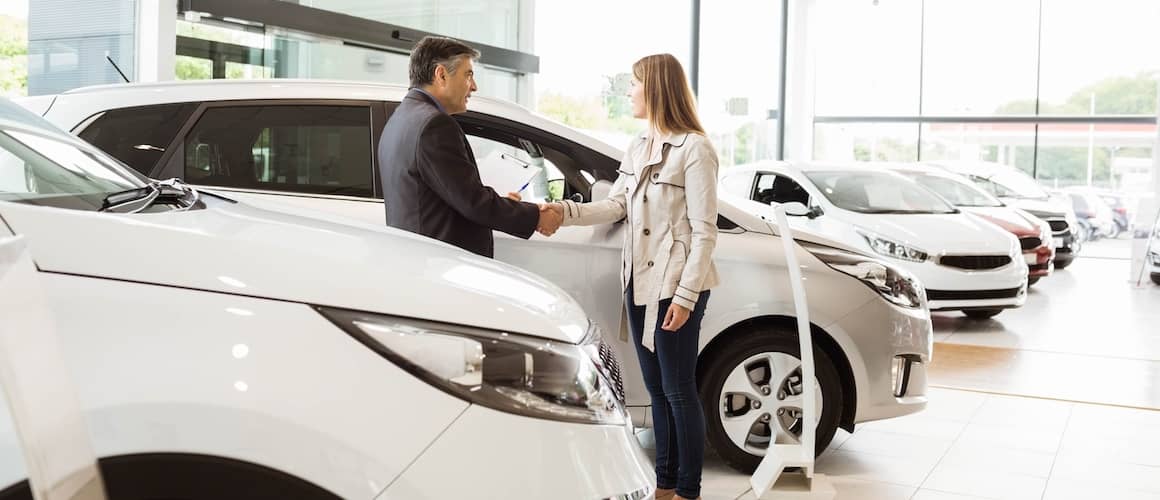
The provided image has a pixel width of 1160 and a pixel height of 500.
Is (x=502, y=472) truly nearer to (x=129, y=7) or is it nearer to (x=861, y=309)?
(x=861, y=309)

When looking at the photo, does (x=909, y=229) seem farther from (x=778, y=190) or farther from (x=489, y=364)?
(x=489, y=364)

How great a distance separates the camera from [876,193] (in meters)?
9.23

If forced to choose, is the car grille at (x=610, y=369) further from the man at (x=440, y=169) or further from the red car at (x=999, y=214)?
the red car at (x=999, y=214)

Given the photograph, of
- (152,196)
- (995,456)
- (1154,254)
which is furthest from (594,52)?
(152,196)

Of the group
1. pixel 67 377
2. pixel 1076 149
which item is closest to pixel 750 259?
pixel 67 377

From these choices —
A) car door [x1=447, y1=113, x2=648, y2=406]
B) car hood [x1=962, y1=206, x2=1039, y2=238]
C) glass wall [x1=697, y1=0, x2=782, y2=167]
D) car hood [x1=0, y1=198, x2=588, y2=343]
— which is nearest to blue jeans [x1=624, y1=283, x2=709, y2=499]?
car door [x1=447, y1=113, x2=648, y2=406]

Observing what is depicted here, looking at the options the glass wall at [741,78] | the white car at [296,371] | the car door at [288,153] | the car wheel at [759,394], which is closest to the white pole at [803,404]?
the car wheel at [759,394]

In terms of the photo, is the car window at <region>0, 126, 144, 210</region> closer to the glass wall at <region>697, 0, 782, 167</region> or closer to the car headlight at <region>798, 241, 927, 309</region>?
the car headlight at <region>798, 241, 927, 309</region>

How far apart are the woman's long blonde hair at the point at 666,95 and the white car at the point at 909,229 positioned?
16.2ft

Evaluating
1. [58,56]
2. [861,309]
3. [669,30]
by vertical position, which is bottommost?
[861,309]

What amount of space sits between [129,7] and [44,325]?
652 centimetres

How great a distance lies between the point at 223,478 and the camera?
148 cm

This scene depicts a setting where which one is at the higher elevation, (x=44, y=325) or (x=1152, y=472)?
(x=44, y=325)

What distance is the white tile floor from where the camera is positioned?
4.25 m
